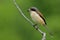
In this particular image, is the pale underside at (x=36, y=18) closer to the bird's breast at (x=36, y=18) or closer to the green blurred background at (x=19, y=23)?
the bird's breast at (x=36, y=18)

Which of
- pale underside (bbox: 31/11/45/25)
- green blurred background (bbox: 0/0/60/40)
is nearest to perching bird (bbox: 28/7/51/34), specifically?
pale underside (bbox: 31/11/45/25)

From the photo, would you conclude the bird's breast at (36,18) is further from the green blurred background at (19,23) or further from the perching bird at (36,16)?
the green blurred background at (19,23)

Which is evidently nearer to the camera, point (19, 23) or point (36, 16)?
point (36, 16)

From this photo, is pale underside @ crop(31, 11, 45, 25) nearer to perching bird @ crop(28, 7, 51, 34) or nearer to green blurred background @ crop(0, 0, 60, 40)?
perching bird @ crop(28, 7, 51, 34)

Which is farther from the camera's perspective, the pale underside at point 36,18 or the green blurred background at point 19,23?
the green blurred background at point 19,23

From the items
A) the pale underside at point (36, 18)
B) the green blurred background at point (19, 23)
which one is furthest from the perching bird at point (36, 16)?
the green blurred background at point (19, 23)

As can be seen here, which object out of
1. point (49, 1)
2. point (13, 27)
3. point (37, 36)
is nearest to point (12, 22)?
point (13, 27)

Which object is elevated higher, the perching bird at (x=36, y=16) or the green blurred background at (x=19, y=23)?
the green blurred background at (x=19, y=23)

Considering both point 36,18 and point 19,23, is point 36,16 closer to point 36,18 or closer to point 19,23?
point 36,18

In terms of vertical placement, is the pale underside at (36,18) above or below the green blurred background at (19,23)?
below

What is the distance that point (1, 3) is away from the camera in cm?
2161

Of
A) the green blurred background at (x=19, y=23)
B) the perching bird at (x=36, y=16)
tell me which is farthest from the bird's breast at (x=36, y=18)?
the green blurred background at (x=19, y=23)

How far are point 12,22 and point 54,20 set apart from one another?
6.89 feet

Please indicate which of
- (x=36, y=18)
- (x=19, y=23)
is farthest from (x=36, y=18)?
(x=19, y=23)
